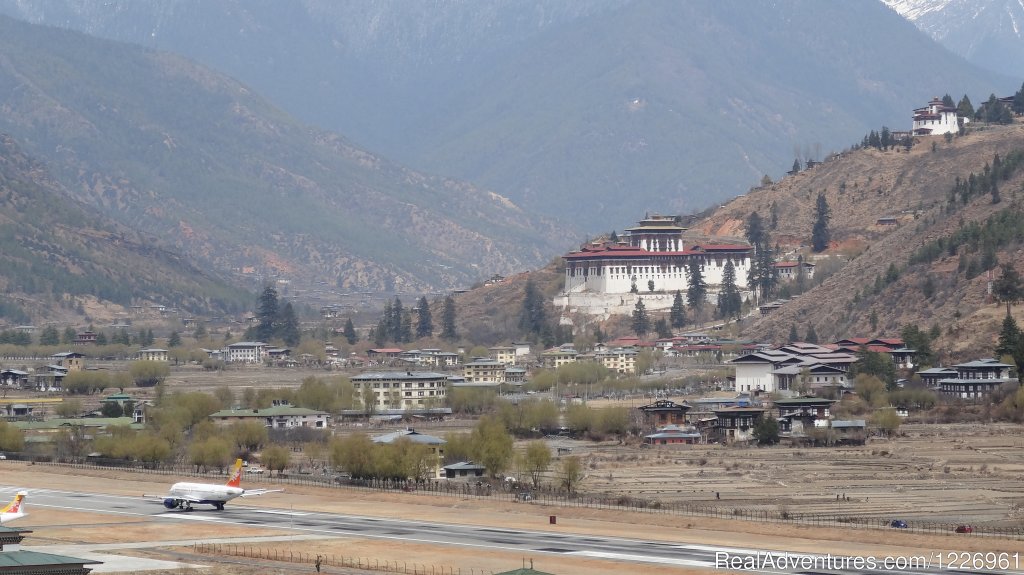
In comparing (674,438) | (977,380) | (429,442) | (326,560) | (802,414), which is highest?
(977,380)

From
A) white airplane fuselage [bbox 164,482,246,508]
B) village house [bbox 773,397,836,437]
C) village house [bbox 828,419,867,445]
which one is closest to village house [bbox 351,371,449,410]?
village house [bbox 773,397,836,437]

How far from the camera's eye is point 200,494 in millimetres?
115125

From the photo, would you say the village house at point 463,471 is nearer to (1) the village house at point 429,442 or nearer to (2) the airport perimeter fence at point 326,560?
(1) the village house at point 429,442

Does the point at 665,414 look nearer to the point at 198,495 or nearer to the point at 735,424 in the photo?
the point at 735,424

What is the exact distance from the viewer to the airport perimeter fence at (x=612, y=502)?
10262cm

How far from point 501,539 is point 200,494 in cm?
2243

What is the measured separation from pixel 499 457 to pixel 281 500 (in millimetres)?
15547

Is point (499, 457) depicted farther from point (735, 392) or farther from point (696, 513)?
point (735, 392)

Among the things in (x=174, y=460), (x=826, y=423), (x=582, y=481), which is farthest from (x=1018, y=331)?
(x=174, y=460)

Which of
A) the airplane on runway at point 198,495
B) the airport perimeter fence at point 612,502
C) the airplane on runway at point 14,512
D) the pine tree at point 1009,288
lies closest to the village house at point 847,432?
the airport perimeter fence at point 612,502

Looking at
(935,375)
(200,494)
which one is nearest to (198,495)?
(200,494)

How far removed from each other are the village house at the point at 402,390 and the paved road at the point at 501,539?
70162mm

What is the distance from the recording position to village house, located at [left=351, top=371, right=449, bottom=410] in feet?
638

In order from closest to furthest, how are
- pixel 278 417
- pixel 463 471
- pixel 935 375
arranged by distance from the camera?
pixel 463 471 → pixel 278 417 → pixel 935 375
